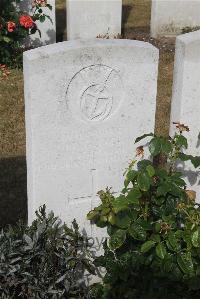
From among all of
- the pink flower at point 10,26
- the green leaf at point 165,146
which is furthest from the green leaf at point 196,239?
the pink flower at point 10,26

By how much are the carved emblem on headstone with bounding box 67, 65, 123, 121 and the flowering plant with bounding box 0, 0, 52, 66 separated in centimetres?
443

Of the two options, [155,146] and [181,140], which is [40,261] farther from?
[181,140]

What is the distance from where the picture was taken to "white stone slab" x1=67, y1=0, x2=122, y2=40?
9.09 meters

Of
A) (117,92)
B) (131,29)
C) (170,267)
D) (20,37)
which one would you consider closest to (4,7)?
(20,37)

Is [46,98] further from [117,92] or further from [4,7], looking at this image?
[4,7]

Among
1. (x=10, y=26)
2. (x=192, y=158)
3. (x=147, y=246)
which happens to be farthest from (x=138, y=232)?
(x=10, y=26)

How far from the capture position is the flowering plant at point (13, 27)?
773 centimetres

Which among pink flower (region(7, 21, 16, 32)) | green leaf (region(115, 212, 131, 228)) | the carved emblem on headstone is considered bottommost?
green leaf (region(115, 212, 131, 228))

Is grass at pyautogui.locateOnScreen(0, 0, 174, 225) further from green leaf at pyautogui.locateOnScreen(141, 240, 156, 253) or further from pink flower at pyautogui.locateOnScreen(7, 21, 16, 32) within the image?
green leaf at pyautogui.locateOnScreen(141, 240, 156, 253)

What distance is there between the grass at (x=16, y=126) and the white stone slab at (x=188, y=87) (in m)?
1.62

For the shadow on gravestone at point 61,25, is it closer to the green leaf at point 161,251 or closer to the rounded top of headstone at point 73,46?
the rounded top of headstone at point 73,46

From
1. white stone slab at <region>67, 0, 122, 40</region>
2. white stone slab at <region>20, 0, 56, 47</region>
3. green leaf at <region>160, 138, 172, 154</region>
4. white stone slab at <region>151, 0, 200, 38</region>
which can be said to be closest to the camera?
green leaf at <region>160, 138, 172, 154</region>

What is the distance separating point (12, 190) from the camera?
511 cm

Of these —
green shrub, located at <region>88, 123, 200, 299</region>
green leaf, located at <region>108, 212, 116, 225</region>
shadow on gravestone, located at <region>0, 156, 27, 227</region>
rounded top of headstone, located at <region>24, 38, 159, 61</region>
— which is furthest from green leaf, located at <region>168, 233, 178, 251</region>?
shadow on gravestone, located at <region>0, 156, 27, 227</region>
